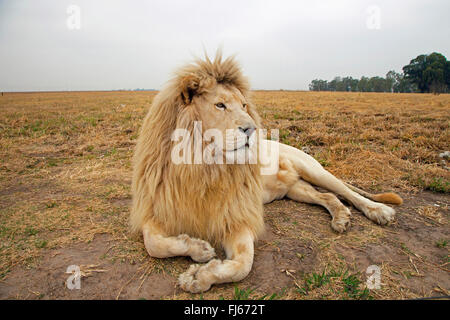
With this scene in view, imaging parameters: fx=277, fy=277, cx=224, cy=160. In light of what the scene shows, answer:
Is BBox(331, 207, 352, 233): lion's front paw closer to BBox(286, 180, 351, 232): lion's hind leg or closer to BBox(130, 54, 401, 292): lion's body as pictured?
BBox(286, 180, 351, 232): lion's hind leg

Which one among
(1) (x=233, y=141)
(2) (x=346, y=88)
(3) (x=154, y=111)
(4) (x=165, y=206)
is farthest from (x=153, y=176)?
(2) (x=346, y=88)

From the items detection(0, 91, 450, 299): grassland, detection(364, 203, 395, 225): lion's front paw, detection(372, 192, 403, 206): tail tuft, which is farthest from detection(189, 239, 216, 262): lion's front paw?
detection(372, 192, 403, 206): tail tuft

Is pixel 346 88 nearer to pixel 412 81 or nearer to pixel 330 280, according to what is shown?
pixel 412 81

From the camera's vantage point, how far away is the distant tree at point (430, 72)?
56.0m

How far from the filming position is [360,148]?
19.8ft

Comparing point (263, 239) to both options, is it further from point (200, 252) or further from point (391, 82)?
point (391, 82)

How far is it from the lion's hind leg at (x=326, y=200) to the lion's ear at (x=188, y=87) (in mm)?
2078

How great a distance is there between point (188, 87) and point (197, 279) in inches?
60.9

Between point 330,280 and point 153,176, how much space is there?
1706 millimetres

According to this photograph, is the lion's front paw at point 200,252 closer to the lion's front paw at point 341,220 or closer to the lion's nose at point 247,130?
the lion's nose at point 247,130

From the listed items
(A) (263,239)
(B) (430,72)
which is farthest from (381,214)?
(B) (430,72)

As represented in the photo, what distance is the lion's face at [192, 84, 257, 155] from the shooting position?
2.20 meters

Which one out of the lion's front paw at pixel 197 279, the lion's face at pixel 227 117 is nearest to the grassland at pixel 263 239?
the lion's front paw at pixel 197 279

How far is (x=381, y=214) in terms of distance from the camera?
3.20m
